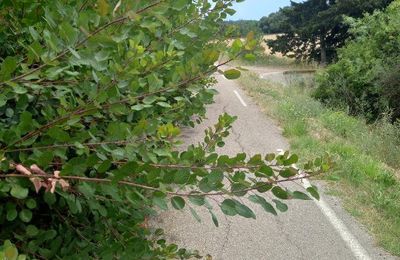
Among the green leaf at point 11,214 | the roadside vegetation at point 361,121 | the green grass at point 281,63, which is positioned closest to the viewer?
the green leaf at point 11,214

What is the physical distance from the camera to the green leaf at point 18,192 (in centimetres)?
127

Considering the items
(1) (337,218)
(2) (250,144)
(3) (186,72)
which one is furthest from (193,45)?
(2) (250,144)

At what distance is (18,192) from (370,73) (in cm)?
1750

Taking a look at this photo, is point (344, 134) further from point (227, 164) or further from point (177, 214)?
point (227, 164)

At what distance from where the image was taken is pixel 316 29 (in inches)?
1674

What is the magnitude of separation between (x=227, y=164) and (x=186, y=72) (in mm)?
369

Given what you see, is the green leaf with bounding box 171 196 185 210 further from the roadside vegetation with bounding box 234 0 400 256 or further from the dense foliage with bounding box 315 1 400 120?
the dense foliage with bounding box 315 1 400 120

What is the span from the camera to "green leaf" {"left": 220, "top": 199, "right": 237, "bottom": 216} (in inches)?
55.4

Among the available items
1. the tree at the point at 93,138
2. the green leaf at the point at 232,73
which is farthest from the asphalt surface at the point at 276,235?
the green leaf at the point at 232,73

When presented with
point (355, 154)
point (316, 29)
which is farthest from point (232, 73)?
point (316, 29)

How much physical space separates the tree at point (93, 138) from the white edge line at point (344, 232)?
3.36 meters

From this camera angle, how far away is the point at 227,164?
1507 millimetres

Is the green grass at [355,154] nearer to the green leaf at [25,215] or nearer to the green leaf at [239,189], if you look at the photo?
the green leaf at [239,189]

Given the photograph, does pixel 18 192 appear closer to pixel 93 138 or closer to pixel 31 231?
pixel 93 138
